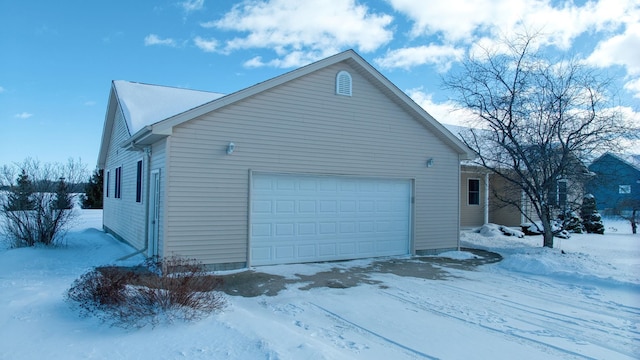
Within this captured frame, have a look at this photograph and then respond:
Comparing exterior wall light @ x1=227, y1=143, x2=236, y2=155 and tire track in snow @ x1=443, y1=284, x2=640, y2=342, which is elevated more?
exterior wall light @ x1=227, y1=143, x2=236, y2=155

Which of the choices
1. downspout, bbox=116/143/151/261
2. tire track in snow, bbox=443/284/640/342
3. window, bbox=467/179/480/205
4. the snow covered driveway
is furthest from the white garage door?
window, bbox=467/179/480/205

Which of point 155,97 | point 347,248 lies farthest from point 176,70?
point 347,248

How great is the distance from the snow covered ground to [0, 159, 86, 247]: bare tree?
7.90ft

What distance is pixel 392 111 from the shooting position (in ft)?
37.1

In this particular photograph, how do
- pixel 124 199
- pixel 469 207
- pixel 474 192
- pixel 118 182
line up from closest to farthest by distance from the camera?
pixel 124 199, pixel 118 182, pixel 469 207, pixel 474 192

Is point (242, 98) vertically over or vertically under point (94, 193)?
over

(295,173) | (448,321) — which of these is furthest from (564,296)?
(295,173)

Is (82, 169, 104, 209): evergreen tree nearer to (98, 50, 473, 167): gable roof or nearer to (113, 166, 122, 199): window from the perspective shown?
(113, 166, 122, 199): window

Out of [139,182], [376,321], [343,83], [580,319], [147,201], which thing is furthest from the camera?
[139,182]

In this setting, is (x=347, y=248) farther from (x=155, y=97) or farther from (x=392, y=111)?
(x=155, y=97)

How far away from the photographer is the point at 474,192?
18.4 metres

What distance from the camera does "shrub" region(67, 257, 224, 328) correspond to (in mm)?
4945

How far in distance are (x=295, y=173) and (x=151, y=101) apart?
243 inches

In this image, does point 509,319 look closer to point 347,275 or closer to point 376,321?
point 376,321
